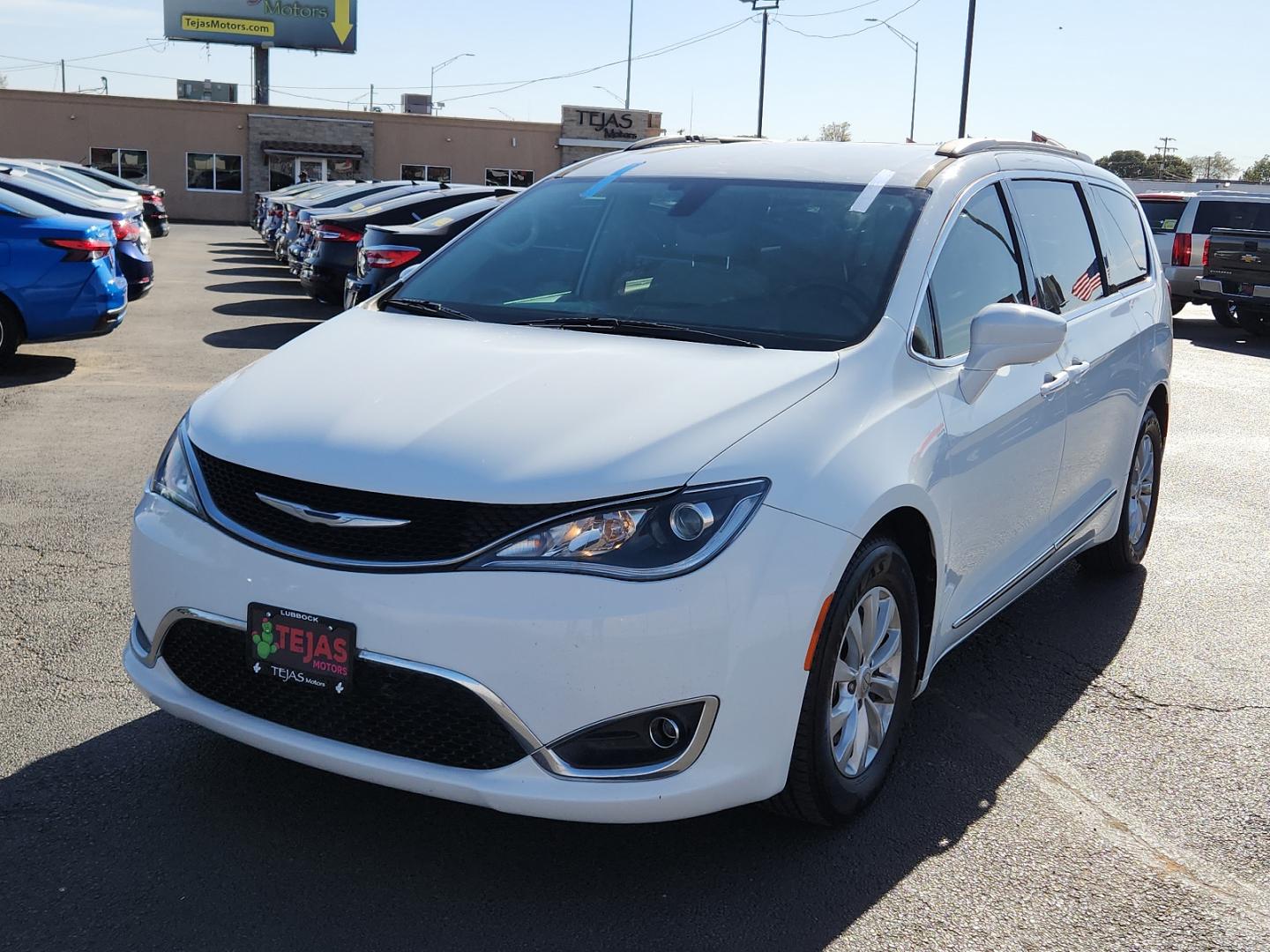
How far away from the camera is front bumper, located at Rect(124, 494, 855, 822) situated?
9.36 feet

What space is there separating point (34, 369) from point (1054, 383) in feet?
30.0

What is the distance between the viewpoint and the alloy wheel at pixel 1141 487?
5.91 m

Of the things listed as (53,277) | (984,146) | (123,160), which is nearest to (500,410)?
(984,146)

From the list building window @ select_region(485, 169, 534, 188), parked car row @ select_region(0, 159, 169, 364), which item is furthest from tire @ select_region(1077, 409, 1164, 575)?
building window @ select_region(485, 169, 534, 188)

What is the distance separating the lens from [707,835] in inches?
137

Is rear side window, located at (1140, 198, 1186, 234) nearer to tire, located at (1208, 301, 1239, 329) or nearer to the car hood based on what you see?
tire, located at (1208, 301, 1239, 329)

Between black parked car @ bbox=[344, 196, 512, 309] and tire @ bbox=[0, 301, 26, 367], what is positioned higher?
black parked car @ bbox=[344, 196, 512, 309]

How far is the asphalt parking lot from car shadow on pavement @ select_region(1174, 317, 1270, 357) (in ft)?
42.0

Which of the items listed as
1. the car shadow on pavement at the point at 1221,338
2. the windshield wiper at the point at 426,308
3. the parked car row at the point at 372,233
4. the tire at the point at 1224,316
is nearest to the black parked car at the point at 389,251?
the parked car row at the point at 372,233

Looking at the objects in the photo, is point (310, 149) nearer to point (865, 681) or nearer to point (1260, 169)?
point (865, 681)

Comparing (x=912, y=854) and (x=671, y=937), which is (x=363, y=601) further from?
(x=912, y=854)

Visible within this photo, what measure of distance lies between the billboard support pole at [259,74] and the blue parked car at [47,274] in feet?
180

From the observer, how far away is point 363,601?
2.93 metres

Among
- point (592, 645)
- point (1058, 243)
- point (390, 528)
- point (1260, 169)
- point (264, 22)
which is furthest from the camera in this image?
point (1260, 169)
